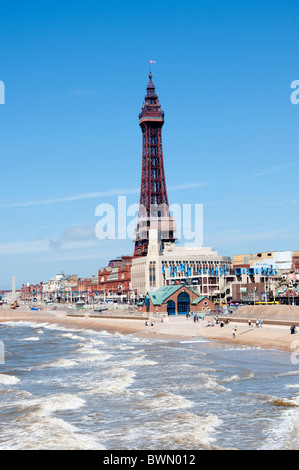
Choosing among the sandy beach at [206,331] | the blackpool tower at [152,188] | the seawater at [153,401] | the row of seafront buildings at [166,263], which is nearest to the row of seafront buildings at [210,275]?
the row of seafront buildings at [166,263]

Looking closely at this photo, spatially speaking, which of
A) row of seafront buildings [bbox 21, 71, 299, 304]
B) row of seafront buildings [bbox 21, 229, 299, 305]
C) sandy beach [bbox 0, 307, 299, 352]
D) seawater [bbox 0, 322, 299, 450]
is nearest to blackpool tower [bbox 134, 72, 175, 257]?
row of seafront buildings [bbox 21, 71, 299, 304]

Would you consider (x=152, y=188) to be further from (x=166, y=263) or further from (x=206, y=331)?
(x=206, y=331)

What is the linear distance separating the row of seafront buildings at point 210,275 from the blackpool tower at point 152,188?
9.09 m

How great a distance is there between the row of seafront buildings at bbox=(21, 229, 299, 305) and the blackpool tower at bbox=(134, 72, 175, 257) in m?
9.09

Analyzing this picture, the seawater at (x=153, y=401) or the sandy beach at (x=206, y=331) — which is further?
the sandy beach at (x=206, y=331)

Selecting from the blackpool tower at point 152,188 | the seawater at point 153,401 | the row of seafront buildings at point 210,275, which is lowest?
the seawater at point 153,401

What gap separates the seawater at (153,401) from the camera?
22.9 m

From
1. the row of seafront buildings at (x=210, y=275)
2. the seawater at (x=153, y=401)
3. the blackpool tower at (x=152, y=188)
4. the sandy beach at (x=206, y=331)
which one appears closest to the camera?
the seawater at (x=153, y=401)

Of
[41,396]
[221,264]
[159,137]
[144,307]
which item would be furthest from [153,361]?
[159,137]

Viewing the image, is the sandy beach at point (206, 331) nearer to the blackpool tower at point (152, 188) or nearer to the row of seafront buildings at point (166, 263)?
the row of seafront buildings at point (166, 263)

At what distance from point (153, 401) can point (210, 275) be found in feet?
349

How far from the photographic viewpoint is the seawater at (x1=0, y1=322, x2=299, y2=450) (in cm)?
2289

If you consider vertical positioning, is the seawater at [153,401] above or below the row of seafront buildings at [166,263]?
below
